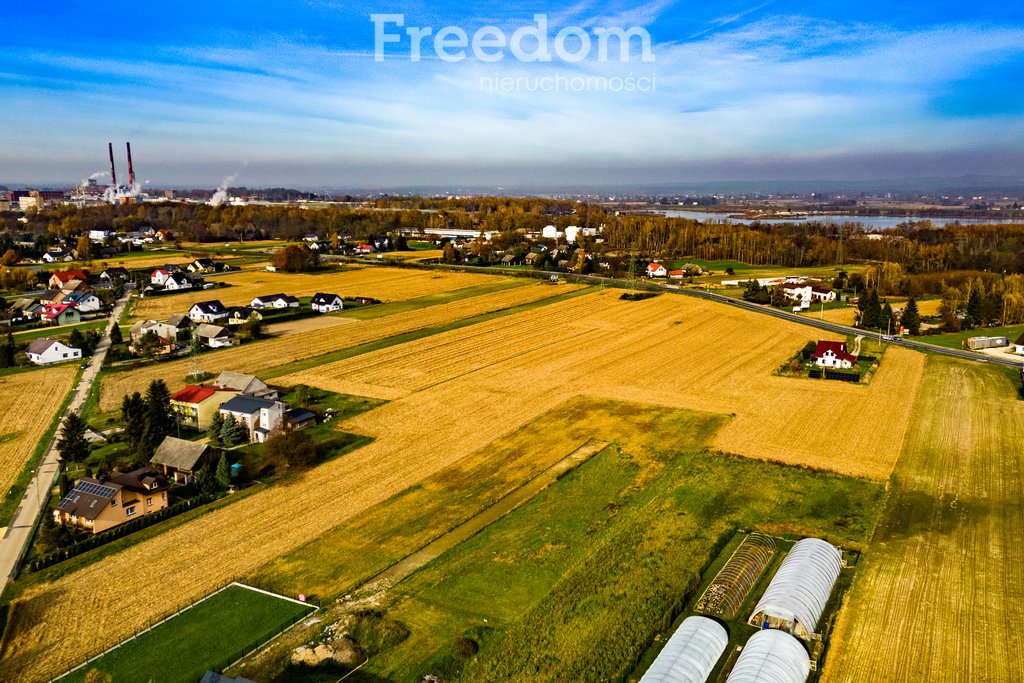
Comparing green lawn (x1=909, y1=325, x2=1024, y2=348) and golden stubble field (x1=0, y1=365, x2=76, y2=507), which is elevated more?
green lawn (x1=909, y1=325, x2=1024, y2=348)

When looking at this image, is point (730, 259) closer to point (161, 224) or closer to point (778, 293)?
point (778, 293)

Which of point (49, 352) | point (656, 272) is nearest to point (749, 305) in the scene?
point (656, 272)

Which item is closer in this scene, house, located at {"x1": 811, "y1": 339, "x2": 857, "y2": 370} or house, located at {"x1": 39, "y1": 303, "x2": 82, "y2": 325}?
house, located at {"x1": 811, "y1": 339, "x2": 857, "y2": 370}

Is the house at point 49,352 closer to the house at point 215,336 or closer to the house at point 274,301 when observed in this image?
the house at point 215,336

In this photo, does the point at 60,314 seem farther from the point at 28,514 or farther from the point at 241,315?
the point at 28,514

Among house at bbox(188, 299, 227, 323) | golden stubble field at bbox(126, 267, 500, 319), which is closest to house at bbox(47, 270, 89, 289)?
golden stubble field at bbox(126, 267, 500, 319)

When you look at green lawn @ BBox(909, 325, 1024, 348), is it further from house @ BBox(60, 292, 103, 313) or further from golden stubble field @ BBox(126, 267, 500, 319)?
house @ BBox(60, 292, 103, 313)

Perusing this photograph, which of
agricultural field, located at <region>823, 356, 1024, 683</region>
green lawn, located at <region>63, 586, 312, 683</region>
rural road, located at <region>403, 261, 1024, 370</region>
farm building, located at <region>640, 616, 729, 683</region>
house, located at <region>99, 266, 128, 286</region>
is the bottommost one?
green lawn, located at <region>63, 586, 312, 683</region>
